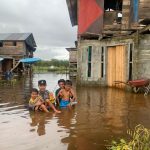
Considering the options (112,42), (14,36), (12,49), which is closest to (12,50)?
(12,49)

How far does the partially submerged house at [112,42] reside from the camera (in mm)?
14781

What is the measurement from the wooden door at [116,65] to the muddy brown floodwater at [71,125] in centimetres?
549

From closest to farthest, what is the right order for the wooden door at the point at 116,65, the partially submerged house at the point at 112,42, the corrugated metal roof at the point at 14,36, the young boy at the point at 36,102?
1. the young boy at the point at 36,102
2. the partially submerged house at the point at 112,42
3. the wooden door at the point at 116,65
4. the corrugated metal roof at the point at 14,36

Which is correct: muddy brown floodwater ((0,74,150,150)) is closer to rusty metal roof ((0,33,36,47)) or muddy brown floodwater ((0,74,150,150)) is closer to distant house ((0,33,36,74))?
distant house ((0,33,36,74))

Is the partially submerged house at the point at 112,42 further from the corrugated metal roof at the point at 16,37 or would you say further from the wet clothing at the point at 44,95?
the corrugated metal roof at the point at 16,37

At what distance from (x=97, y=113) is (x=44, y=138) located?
3.01 metres

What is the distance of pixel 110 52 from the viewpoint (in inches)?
661

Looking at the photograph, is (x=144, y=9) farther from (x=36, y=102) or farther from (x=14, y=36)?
(x=14, y=36)

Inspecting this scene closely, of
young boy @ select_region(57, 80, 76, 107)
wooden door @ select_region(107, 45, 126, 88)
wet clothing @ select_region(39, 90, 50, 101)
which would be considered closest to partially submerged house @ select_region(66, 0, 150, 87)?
wooden door @ select_region(107, 45, 126, 88)

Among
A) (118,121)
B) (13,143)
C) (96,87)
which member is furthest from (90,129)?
(96,87)

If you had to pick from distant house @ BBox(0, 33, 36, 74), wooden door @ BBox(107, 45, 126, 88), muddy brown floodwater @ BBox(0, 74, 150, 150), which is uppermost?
distant house @ BBox(0, 33, 36, 74)

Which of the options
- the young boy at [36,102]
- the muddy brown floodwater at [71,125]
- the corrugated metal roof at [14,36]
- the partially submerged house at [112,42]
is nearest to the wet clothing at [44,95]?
the young boy at [36,102]

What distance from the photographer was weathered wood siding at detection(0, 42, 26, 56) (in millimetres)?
38500

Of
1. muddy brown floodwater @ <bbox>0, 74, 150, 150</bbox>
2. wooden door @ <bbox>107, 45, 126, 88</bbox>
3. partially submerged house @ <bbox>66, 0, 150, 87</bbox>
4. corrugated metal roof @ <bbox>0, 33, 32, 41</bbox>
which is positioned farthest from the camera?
corrugated metal roof @ <bbox>0, 33, 32, 41</bbox>
